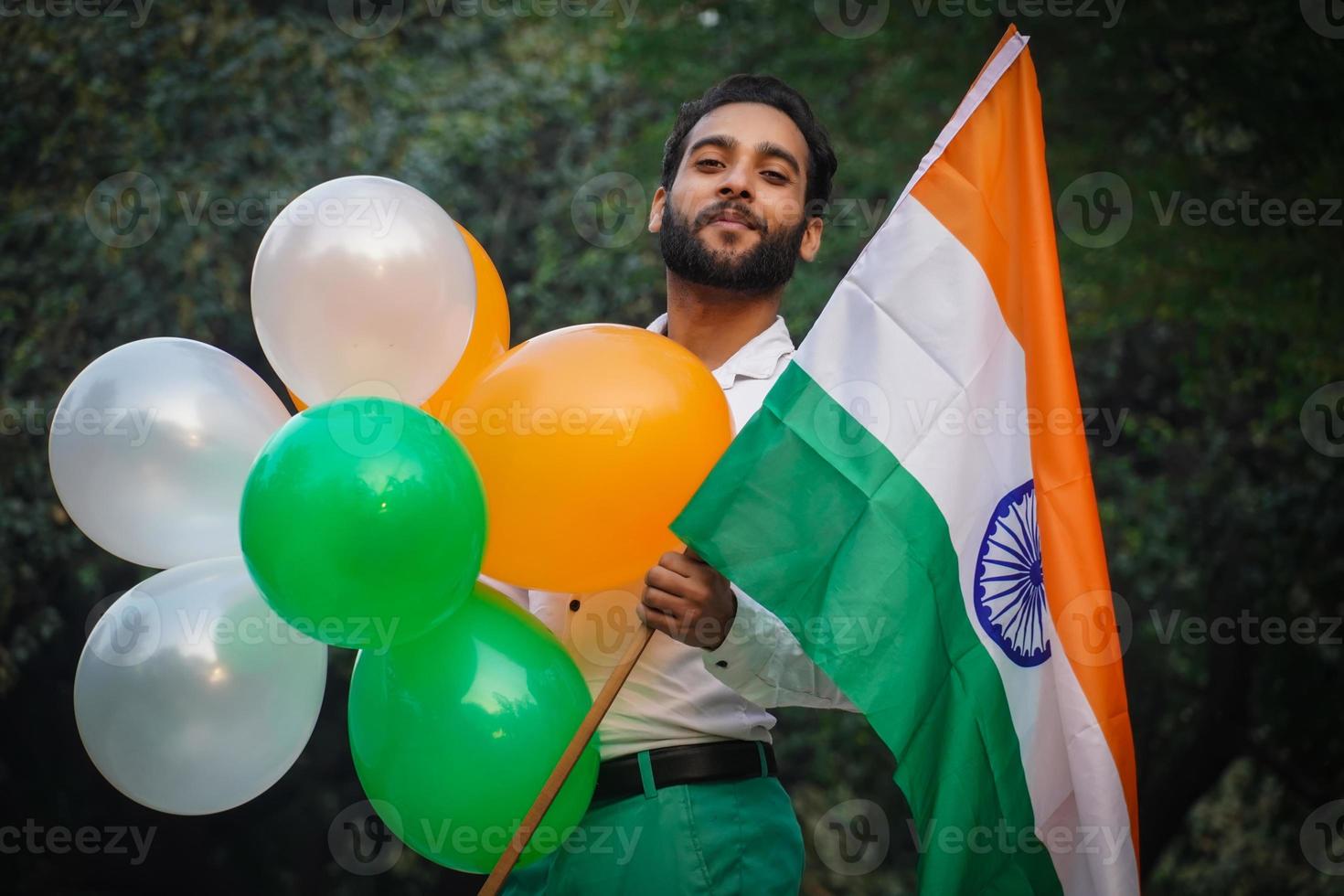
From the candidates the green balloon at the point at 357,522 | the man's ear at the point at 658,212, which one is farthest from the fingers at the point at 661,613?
the man's ear at the point at 658,212

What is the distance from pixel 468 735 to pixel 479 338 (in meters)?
0.74

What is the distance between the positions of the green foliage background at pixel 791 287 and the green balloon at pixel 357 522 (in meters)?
4.33

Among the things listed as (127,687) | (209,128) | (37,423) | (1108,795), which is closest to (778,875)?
(1108,795)

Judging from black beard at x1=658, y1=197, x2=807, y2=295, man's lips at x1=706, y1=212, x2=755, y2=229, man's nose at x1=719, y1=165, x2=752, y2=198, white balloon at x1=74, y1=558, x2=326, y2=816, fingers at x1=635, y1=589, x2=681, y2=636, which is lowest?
→ white balloon at x1=74, y1=558, x2=326, y2=816

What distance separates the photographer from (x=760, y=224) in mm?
2680

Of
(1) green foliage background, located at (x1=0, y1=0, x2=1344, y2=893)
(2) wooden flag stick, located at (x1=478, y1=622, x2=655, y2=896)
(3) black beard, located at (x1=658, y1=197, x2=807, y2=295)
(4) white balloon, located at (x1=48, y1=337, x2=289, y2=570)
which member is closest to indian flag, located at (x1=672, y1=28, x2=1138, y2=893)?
(2) wooden flag stick, located at (x1=478, y1=622, x2=655, y2=896)

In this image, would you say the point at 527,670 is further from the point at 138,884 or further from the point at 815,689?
the point at 138,884

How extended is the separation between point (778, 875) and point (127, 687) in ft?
3.68

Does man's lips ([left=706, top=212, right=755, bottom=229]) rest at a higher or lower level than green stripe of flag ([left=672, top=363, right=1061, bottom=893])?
higher

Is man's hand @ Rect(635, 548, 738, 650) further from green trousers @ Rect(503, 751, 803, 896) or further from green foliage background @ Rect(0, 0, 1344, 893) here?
green foliage background @ Rect(0, 0, 1344, 893)

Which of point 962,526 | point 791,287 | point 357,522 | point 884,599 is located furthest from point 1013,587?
point 791,287

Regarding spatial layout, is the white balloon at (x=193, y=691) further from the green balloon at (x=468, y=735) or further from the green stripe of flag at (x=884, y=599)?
the green stripe of flag at (x=884, y=599)

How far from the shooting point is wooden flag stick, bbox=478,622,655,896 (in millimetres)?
2043

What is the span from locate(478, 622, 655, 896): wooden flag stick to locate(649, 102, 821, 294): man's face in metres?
0.93
